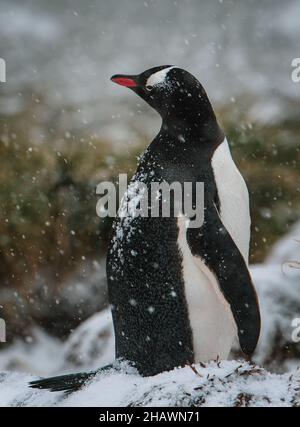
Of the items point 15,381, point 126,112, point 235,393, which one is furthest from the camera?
point 126,112

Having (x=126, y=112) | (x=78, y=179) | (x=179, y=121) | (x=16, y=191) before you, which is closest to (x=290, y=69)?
(x=126, y=112)

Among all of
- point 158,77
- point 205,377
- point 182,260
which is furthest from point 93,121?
point 205,377

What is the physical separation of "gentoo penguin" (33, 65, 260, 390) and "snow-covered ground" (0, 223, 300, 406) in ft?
0.19

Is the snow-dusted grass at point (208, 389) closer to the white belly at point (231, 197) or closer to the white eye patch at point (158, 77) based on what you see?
the white belly at point (231, 197)

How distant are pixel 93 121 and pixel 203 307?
6.80ft

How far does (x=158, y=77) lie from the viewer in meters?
1.21

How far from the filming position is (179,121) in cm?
118

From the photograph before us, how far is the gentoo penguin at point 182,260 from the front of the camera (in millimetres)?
1118

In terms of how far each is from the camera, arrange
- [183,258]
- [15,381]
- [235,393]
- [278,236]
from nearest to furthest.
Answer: [235,393] → [183,258] → [15,381] → [278,236]

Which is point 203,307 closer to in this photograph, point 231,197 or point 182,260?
point 182,260

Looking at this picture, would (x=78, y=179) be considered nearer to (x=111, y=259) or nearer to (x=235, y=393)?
(x=111, y=259)

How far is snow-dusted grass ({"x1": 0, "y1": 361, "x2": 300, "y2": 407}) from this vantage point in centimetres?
89

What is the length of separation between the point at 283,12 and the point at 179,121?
7.14 feet

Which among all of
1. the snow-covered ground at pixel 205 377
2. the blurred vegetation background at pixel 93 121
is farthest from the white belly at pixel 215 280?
the blurred vegetation background at pixel 93 121
